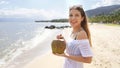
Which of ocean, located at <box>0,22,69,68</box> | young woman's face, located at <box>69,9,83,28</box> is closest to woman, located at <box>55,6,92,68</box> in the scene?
young woman's face, located at <box>69,9,83,28</box>

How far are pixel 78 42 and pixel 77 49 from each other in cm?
8

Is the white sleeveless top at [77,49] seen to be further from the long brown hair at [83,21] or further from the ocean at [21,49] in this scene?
the ocean at [21,49]

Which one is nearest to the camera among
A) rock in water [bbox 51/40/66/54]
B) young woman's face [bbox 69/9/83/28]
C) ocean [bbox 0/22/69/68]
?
rock in water [bbox 51/40/66/54]

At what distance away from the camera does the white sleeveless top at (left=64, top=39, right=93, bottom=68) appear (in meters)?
2.78

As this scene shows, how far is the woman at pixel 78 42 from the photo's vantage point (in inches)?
109

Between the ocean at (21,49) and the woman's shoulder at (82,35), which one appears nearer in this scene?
the woman's shoulder at (82,35)

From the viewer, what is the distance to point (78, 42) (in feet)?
9.20

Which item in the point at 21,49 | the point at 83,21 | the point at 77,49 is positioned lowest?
the point at 21,49

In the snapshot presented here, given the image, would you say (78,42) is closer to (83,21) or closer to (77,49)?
(77,49)

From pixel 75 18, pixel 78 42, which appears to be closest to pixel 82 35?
pixel 78 42

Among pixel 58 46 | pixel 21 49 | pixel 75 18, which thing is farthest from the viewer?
pixel 21 49

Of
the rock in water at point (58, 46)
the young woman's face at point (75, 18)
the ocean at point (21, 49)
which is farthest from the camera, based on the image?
the ocean at point (21, 49)

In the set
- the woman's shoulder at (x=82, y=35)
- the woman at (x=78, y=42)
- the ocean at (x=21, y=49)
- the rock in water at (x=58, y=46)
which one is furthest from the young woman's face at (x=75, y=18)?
the ocean at (x=21, y=49)

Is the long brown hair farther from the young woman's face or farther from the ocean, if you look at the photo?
the ocean
